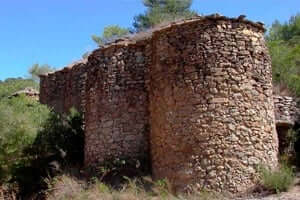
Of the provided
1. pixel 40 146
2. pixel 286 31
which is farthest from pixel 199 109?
pixel 286 31

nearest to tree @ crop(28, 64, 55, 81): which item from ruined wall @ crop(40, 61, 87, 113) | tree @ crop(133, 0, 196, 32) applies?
tree @ crop(133, 0, 196, 32)

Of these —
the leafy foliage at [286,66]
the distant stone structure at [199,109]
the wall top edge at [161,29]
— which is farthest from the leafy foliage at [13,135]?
the leafy foliage at [286,66]

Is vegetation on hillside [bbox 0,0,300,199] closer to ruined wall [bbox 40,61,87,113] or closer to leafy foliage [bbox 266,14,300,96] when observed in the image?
leafy foliage [bbox 266,14,300,96]

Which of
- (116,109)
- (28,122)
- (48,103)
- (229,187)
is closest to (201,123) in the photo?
(229,187)

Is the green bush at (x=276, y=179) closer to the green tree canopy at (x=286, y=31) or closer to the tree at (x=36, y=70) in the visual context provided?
the green tree canopy at (x=286, y=31)

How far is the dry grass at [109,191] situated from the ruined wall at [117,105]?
0.90 m

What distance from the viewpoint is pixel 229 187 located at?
32.4 feet

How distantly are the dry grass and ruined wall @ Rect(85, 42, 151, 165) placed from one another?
2.95ft

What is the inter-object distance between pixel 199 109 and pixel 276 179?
216 centimetres

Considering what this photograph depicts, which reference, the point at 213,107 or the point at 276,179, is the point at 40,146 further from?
the point at 276,179

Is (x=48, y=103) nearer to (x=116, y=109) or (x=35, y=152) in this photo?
(x=35, y=152)

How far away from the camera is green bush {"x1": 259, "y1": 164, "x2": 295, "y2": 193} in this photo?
9.68 metres

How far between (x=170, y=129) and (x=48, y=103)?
24.7ft

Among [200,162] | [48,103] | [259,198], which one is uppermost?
[48,103]
